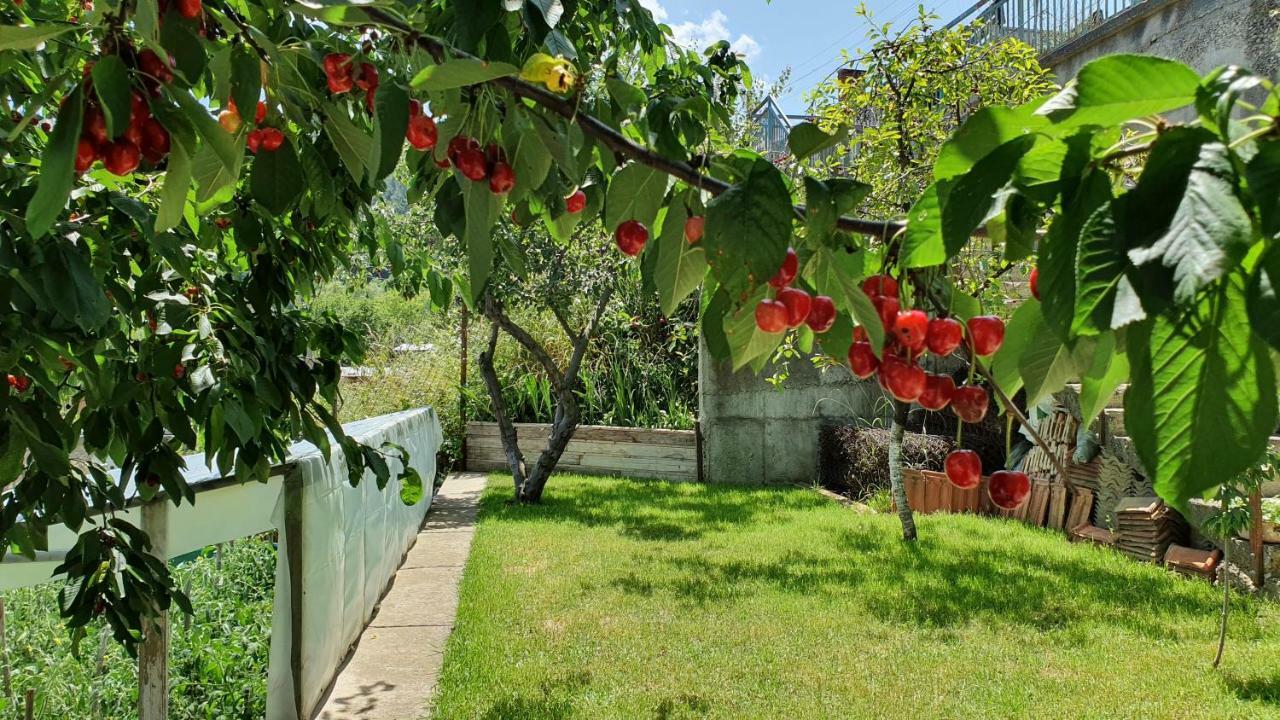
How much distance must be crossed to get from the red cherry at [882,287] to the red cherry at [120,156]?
662 mm

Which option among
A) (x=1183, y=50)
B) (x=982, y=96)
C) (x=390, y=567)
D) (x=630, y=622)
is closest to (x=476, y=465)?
(x=390, y=567)

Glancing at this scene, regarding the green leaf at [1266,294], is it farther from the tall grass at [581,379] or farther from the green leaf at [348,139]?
the tall grass at [581,379]

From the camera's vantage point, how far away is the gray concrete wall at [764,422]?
326 inches

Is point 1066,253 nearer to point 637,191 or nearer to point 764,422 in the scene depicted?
point 637,191

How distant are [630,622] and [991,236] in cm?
388

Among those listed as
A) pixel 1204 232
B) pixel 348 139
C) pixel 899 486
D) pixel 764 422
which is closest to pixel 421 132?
pixel 348 139

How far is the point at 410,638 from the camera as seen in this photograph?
13.7 feet

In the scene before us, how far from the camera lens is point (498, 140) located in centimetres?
83

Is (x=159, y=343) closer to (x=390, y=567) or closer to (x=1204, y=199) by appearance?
(x=1204, y=199)

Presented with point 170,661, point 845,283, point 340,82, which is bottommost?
point 170,661

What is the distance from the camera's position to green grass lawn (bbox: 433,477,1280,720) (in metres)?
3.22

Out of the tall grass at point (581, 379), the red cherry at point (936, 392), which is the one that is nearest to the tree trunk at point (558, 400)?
the tall grass at point (581, 379)

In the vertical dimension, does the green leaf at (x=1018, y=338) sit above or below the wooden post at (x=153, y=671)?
above

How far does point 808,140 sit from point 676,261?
19cm
